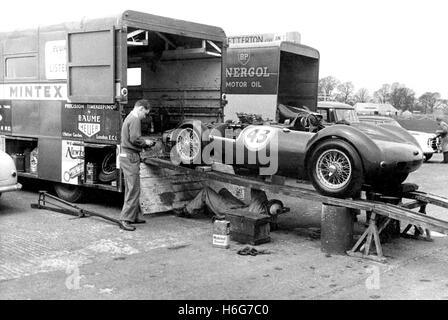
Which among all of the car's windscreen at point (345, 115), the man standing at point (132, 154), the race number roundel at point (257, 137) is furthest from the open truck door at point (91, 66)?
the car's windscreen at point (345, 115)

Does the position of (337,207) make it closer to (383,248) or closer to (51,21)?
(383,248)

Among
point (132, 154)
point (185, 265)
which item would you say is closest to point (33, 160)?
point (132, 154)

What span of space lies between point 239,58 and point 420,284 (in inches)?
356

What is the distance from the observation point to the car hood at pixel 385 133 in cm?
702

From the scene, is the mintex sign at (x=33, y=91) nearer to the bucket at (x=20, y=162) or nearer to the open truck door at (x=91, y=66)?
the open truck door at (x=91, y=66)

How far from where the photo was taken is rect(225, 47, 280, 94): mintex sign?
12.9 m

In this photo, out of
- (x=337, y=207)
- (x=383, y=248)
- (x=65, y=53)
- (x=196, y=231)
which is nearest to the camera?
(x=337, y=207)

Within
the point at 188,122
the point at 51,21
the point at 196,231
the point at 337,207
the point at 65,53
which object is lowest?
the point at 196,231

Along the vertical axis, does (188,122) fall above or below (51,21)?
below

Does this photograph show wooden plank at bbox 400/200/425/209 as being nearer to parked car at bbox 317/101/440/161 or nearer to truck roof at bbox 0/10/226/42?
truck roof at bbox 0/10/226/42

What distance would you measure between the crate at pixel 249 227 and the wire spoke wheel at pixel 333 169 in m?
0.96

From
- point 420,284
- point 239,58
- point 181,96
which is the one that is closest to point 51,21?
point 181,96

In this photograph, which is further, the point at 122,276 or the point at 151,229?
the point at 151,229

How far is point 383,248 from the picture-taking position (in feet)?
23.3
